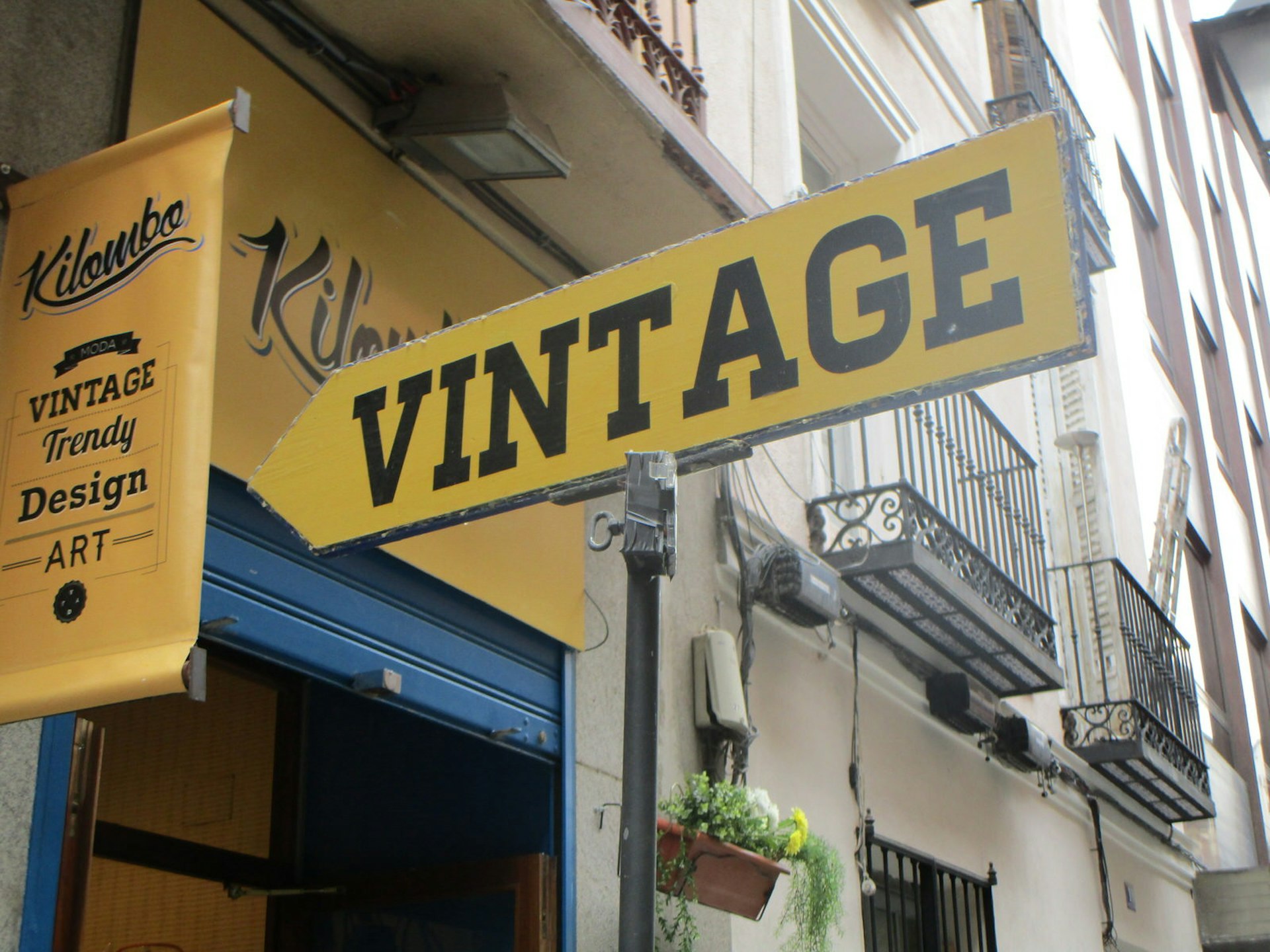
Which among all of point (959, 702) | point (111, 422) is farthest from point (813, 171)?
point (111, 422)

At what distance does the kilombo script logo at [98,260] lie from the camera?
3295 mm

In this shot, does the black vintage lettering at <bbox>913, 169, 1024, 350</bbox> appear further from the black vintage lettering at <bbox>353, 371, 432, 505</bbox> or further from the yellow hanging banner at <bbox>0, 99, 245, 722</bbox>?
the yellow hanging banner at <bbox>0, 99, 245, 722</bbox>

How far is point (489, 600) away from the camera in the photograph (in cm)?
539

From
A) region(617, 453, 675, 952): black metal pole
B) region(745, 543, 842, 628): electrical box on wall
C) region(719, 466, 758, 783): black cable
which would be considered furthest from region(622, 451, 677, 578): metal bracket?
region(745, 543, 842, 628): electrical box on wall

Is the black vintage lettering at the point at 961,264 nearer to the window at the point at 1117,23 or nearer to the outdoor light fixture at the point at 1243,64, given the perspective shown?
the outdoor light fixture at the point at 1243,64

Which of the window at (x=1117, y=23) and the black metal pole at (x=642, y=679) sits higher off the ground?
the window at (x=1117, y=23)

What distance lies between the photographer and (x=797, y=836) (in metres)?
5.89

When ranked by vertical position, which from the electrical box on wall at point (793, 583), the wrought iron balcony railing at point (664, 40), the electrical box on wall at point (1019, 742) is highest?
the wrought iron balcony railing at point (664, 40)

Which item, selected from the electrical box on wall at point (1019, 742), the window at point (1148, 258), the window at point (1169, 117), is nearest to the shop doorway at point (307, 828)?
the electrical box on wall at point (1019, 742)

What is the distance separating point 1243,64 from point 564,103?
2.34 meters

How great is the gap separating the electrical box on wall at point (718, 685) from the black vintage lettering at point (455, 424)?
11.1 ft

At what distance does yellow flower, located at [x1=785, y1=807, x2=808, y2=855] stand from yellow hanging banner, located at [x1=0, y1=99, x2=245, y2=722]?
348 centimetres

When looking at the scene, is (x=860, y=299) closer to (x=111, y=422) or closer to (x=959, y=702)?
(x=111, y=422)

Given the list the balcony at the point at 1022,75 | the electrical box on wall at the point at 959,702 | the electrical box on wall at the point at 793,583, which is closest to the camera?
the electrical box on wall at the point at 793,583
